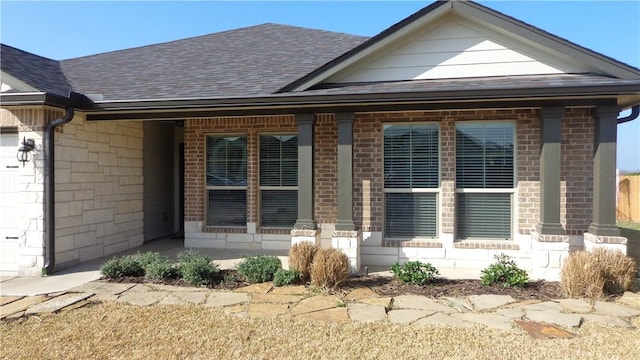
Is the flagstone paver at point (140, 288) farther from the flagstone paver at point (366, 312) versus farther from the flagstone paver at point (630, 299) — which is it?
the flagstone paver at point (630, 299)

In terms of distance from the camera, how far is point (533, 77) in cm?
605

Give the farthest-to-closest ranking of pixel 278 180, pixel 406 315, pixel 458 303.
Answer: pixel 278 180 → pixel 458 303 → pixel 406 315

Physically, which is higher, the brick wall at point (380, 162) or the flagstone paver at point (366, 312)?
the brick wall at point (380, 162)

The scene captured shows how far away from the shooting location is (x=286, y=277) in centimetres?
553

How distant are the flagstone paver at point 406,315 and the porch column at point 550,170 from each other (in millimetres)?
2560

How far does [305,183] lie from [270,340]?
9.49ft

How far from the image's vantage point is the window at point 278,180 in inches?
302

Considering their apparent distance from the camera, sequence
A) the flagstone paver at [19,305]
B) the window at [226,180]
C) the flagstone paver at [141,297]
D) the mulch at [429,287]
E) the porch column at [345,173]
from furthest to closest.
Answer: the window at [226,180]
the porch column at [345,173]
the mulch at [429,287]
the flagstone paver at [141,297]
the flagstone paver at [19,305]

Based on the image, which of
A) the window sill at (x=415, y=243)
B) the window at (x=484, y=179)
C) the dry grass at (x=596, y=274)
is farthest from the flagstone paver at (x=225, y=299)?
the dry grass at (x=596, y=274)

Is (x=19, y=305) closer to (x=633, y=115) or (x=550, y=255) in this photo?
(x=550, y=255)

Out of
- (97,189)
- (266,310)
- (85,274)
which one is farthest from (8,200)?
(266,310)

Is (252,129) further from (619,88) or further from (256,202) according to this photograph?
(619,88)

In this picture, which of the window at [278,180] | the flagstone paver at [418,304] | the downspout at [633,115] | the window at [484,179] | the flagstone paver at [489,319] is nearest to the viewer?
the flagstone paver at [489,319]

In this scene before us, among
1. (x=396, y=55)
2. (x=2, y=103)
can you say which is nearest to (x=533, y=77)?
(x=396, y=55)
